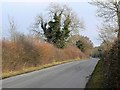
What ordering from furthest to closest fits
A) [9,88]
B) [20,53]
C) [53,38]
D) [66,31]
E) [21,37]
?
[66,31] < [53,38] < [21,37] < [20,53] < [9,88]

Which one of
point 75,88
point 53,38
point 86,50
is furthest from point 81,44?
point 75,88

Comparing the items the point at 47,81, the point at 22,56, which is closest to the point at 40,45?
the point at 22,56

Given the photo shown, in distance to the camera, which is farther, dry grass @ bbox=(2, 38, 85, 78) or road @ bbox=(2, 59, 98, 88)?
dry grass @ bbox=(2, 38, 85, 78)

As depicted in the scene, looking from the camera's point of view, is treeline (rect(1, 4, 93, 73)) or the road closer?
the road

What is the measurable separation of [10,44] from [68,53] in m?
45.2

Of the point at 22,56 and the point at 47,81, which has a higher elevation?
the point at 22,56

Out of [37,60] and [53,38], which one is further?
[53,38]

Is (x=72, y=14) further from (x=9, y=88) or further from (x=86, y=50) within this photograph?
(x=9, y=88)

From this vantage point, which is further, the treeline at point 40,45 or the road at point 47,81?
the treeline at point 40,45

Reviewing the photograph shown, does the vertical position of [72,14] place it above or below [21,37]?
above

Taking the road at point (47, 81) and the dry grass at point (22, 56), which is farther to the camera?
the dry grass at point (22, 56)

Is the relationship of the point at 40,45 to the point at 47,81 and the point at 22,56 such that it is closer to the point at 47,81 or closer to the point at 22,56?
the point at 22,56

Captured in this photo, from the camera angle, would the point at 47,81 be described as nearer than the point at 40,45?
Yes

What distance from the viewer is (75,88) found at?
612 inches
